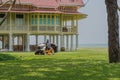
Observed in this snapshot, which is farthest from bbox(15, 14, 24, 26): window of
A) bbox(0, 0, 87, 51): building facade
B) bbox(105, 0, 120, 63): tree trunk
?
bbox(105, 0, 120, 63): tree trunk

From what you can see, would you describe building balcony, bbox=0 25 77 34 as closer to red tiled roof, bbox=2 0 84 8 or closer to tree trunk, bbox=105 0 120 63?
red tiled roof, bbox=2 0 84 8

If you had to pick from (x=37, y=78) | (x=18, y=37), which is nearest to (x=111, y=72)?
(x=37, y=78)

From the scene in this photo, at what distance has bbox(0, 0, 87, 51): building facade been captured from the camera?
54500 mm

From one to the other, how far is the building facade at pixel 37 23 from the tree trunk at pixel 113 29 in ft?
116

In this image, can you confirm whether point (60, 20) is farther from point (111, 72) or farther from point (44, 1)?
point (111, 72)

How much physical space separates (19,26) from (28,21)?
1.42 meters

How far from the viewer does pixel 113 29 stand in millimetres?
18688

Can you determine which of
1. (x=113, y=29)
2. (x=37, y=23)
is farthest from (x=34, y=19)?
(x=113, y=29)

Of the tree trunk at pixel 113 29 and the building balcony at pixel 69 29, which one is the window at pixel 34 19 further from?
the tree trunk at pixel 113 29

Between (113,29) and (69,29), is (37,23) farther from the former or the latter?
(113,29)

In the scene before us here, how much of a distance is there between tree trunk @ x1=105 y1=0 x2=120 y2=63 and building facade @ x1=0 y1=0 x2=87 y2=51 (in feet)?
116

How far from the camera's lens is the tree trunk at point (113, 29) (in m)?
18.5

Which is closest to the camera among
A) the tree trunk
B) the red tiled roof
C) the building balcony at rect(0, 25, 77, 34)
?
the tree trunk

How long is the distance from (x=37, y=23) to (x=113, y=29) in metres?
37.1
